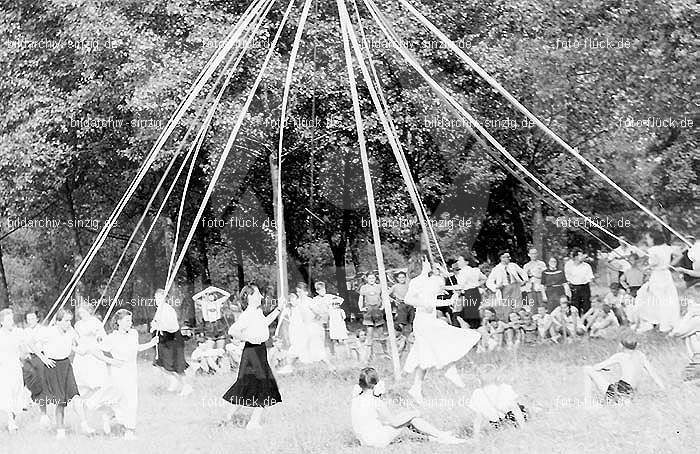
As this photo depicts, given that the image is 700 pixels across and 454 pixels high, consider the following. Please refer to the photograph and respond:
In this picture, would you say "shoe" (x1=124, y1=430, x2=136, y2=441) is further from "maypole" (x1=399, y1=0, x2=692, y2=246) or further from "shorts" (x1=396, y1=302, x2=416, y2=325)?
"shorts" (x1=396, y1=302, x2=416, y2=325)

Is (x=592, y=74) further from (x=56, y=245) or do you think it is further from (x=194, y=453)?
(x=56, y=245)

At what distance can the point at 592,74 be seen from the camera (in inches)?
800

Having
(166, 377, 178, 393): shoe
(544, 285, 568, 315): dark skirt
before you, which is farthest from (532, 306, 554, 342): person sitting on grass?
(166, 377, 178, 393): shoe

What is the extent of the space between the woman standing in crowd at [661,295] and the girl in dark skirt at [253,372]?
590cm

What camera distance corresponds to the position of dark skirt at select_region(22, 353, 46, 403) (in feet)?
39.2

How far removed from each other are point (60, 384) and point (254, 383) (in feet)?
7.06

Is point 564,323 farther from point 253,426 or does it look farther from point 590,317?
point 253,426

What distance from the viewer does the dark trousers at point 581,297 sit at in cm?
1586

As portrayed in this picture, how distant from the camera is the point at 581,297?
52.2ft

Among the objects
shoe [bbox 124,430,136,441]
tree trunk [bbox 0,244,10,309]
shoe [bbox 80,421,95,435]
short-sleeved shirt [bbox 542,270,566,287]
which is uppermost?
shoe [bbox 124,430,136,441]

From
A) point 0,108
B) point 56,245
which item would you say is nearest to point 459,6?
point 0,108

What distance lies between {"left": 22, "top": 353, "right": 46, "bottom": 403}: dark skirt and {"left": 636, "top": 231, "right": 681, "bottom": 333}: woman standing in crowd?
784 cm

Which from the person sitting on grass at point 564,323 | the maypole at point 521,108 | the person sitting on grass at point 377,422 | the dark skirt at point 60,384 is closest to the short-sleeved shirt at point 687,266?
the person sitting on grass at point 564,323

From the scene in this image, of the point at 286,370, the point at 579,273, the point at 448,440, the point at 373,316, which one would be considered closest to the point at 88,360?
the point at 286,370
